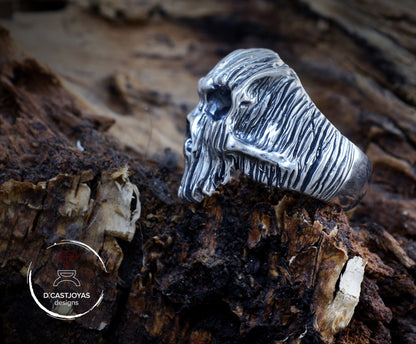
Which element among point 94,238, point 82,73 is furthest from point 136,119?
point 94,238

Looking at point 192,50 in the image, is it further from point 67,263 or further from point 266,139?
point 67,263

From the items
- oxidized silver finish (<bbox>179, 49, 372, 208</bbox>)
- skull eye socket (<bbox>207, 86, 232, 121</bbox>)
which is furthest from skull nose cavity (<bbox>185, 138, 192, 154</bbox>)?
skull eye socket (<bbox>207, 86, 232, 121</bbox>)

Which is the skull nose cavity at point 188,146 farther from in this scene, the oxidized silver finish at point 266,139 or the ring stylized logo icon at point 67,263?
the ring stylized logo icon at point 67,263

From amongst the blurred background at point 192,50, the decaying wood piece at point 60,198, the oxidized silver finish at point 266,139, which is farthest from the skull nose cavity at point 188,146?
the blurred background at point 192,50

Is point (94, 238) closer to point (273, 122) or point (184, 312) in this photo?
point (184, 312)

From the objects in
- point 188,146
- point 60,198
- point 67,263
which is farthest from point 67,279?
point 188,146

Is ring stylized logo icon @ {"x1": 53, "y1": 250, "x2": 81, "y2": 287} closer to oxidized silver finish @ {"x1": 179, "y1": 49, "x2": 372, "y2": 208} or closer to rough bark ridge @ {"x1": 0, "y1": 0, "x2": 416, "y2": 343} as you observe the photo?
rough bark ridge @ {"x1": 0, "y1": 0, "x2": 416, "y2": 343}
